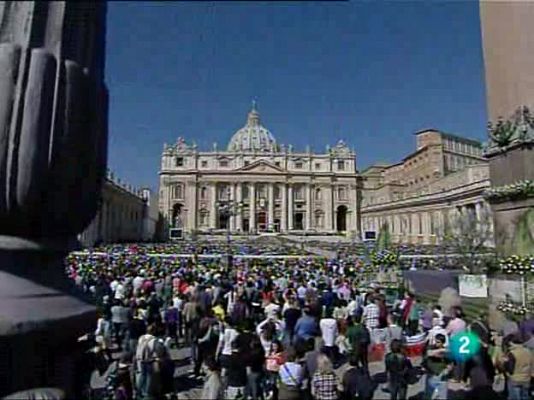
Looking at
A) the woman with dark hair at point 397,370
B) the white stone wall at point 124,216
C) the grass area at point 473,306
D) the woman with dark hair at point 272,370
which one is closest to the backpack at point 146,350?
the woman with dark hair at point 272,370

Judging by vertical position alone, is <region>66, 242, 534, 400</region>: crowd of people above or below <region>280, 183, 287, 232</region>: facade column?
below

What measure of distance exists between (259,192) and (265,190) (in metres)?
1.49

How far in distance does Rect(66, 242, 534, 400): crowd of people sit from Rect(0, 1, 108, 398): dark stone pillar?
25.6 inches

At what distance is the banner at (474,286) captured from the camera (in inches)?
458

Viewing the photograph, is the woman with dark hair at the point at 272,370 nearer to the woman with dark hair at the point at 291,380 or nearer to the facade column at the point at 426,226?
the woman with dark hair at the point at 291,380

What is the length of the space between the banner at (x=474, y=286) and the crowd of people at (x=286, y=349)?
6.57 ft

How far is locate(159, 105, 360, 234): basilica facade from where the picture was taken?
11000 cm

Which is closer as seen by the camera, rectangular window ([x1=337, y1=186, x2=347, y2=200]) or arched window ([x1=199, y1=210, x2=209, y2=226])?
arched window ([x1=199, y1=210, x2=209, y2=226])

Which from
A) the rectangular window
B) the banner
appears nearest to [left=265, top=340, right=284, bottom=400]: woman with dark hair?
the banner

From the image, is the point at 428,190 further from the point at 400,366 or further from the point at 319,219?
the point at 400,366

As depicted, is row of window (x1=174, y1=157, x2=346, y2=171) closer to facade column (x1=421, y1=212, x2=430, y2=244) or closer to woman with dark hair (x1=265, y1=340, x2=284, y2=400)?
facade column (x1=421, y1=212, x2=430, y2=244)

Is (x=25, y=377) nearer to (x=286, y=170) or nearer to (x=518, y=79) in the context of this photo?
(x=518, y=79)

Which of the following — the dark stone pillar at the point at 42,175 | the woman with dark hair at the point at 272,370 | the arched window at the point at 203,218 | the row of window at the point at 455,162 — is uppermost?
the row of window at the point at 455,162

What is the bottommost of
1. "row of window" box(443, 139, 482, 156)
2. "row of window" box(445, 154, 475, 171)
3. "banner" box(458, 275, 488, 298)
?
"banner" box(458, 275, 488, 298)
